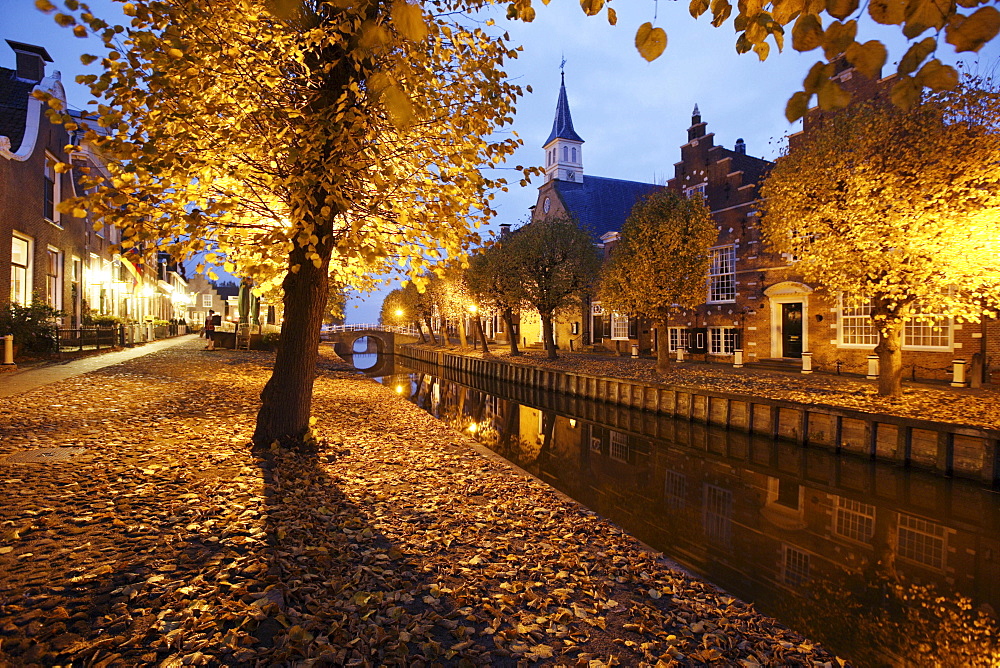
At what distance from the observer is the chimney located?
1784cm

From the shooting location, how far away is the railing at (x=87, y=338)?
1661 centimetres

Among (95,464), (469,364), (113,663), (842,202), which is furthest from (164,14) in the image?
(469,364)

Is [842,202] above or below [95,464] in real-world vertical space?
above

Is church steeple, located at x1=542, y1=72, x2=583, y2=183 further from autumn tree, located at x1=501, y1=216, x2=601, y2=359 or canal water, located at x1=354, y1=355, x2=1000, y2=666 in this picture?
canal water, located at x1=354, y1=355, x2=1000, y2=666

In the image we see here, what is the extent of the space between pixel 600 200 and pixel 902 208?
3337 cm

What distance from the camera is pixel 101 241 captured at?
23938 mm

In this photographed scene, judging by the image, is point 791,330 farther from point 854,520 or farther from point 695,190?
point 854,520

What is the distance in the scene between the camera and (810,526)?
A: 321 inches

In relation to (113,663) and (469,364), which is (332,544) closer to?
(113,663)

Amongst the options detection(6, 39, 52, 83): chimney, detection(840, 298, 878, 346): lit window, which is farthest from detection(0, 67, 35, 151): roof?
detection(840, 298, 878, 346): lit window

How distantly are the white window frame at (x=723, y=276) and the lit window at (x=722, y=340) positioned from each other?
1.50 meters

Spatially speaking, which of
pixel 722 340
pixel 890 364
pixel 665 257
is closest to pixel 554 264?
pixel 665 257

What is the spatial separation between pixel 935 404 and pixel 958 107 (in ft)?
23.9

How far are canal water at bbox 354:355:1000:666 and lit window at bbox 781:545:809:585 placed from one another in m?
0.03
